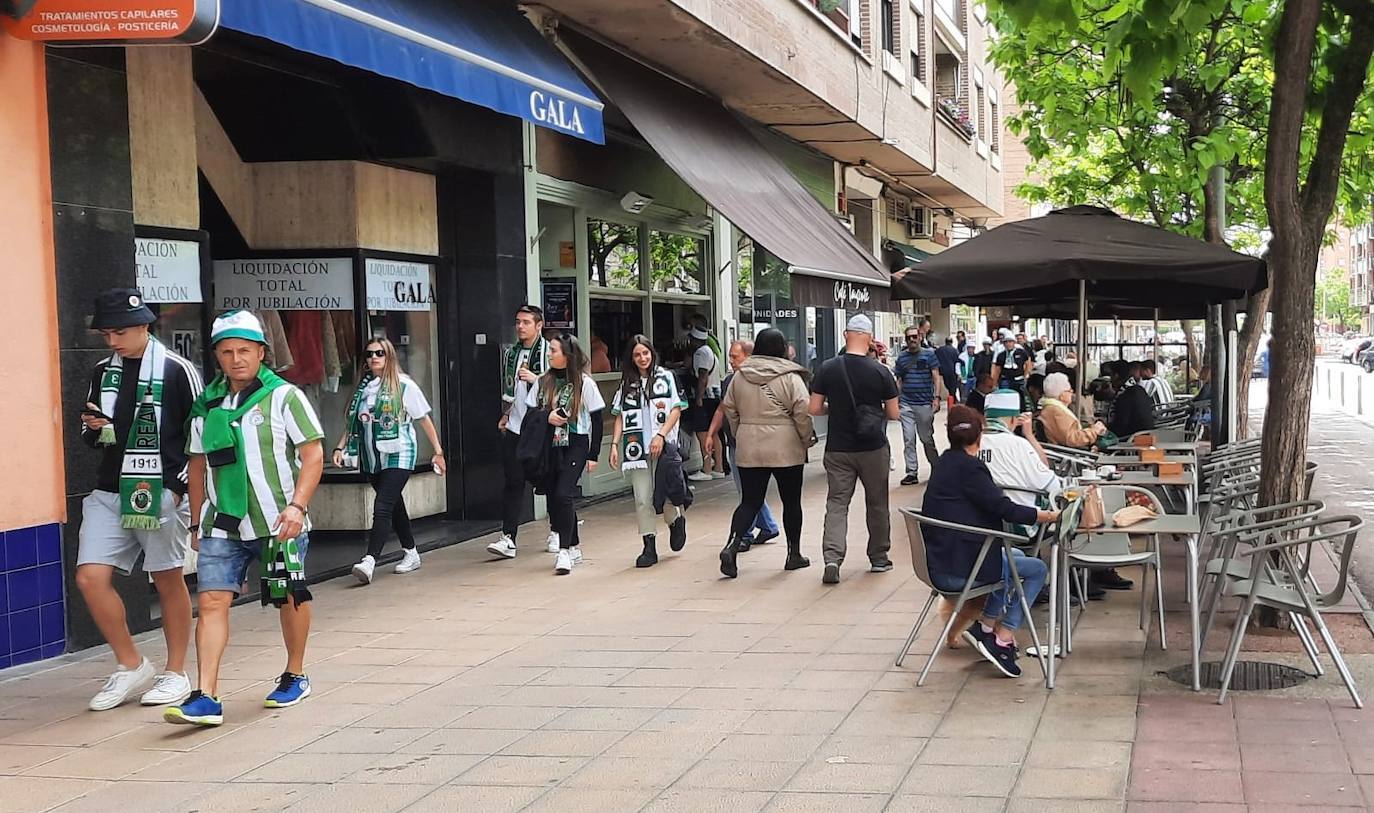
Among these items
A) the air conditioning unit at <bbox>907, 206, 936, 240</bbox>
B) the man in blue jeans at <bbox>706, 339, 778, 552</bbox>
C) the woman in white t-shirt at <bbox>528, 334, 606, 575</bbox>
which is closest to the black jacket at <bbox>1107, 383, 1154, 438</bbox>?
the man in blue jeans at <bbox>706, 339, 778, 552</bbox>

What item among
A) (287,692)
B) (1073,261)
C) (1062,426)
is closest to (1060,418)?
(1062,426)

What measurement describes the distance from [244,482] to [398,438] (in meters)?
3.87

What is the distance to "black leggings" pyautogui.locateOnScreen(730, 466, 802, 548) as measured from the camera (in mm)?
A: 10078

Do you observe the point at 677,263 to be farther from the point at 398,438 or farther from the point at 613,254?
the point at 398,438

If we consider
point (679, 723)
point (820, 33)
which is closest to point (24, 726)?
point (679, 723)

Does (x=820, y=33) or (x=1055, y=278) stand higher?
(x=820, y=33)

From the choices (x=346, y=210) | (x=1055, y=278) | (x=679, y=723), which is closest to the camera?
(x=679, y=723)

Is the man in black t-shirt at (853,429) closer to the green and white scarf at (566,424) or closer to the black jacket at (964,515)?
the green and white scarf at (566,424)

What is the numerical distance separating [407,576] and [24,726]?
402cm

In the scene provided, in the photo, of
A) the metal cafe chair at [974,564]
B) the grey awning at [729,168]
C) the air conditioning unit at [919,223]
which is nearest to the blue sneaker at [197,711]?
the metal cafe chair at [974,564]

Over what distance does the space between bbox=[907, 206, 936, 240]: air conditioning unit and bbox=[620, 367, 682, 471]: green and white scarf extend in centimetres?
2052

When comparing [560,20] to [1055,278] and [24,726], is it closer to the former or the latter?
[1055,278]

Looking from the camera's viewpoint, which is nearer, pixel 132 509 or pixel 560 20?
pixel 132 509

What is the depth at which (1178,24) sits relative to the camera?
7.63 metres
